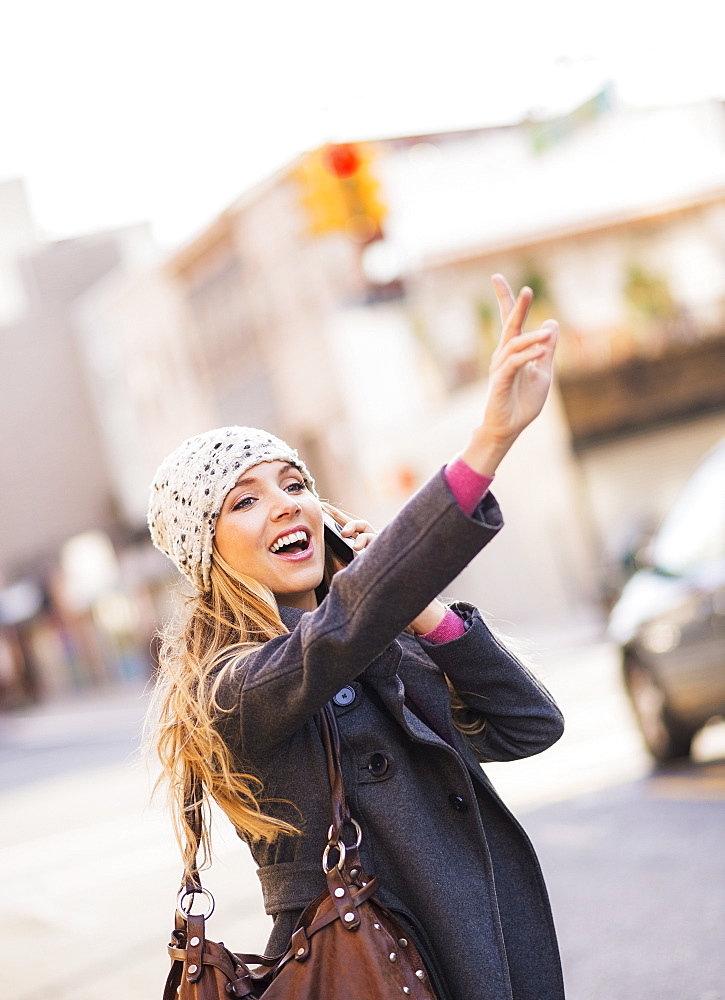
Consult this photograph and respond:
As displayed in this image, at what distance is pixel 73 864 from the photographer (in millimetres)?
11086

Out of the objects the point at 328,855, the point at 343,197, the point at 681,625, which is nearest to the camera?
the point at 328,855

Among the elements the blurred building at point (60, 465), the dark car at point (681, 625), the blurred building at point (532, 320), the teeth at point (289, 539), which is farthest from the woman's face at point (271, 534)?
the blurred building at point (60, 465)

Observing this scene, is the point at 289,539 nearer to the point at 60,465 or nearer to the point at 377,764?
the point at 377,764

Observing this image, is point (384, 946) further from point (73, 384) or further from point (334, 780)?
point (73, 384)

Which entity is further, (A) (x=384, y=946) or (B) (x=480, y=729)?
(B) (x=480, y=729)

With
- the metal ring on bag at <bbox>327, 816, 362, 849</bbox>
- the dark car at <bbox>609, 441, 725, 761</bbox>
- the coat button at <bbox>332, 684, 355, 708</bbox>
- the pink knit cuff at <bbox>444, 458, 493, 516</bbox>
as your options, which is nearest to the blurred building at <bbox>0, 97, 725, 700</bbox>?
the dark car at <bbox>609, 441, 725, 761</bbox>

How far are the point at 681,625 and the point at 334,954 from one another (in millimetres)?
6306

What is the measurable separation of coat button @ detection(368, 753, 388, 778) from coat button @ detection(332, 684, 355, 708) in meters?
0.11

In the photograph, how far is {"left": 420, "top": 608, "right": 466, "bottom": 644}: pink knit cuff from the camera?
2.54m

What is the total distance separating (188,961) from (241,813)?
0.86 feet

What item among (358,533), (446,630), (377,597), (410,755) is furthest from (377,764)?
(358,533)

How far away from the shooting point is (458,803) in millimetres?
2443

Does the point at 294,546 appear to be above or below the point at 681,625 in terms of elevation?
above

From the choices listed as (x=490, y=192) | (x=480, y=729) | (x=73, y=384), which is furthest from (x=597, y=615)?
(x=73, y=384)
